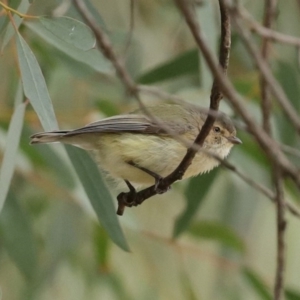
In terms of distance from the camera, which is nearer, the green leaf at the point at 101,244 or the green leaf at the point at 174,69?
Result: the green leaf at the point at 174,69

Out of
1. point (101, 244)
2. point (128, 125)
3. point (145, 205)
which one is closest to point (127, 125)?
point (128, 125)

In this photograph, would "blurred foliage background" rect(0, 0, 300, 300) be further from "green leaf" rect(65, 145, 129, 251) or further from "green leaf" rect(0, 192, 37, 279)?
"green leaf" rect(65, 145, 129, 251)

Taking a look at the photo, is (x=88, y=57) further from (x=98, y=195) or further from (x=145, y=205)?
(x=145, y=205)

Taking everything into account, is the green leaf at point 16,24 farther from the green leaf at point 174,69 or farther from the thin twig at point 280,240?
the green leaf at point 174,69

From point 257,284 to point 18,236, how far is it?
108cm

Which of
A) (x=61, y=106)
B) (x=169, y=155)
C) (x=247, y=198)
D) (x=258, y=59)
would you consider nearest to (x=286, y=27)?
(x=247, y=198)

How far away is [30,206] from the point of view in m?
3.95

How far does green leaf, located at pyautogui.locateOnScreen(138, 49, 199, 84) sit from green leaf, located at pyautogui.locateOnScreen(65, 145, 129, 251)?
2.77 ft

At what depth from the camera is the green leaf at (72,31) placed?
176 cm

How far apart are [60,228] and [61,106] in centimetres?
63

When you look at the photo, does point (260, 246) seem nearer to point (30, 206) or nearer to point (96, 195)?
point (30, 206)

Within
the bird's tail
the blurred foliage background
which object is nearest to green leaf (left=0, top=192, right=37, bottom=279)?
the blurred foliage background

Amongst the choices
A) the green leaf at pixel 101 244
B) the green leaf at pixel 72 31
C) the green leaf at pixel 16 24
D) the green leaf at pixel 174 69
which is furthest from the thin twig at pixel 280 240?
the green leaf at pixel 101 244

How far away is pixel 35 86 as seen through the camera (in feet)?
6.17
